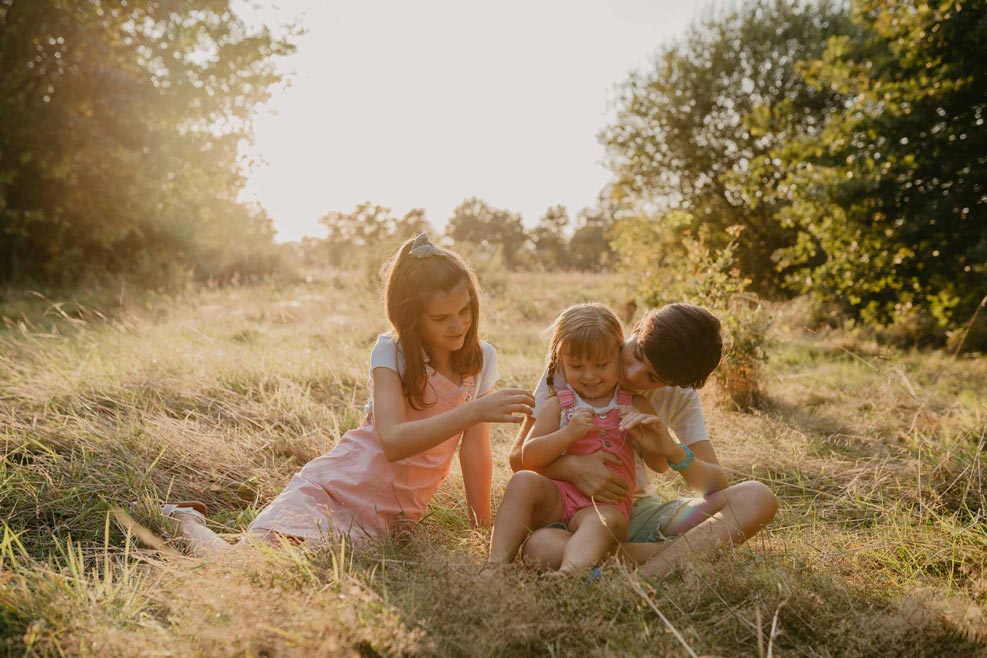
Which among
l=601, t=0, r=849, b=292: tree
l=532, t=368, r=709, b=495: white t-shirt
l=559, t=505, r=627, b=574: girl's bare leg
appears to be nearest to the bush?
l=532, t=368, r=709, b=495: white t-shirt

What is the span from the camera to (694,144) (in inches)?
589

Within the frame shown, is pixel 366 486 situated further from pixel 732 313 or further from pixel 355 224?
pixel 355 224

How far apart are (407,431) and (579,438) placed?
24.9 inches

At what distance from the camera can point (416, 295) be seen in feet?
8.47

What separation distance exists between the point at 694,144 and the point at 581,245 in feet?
86.1

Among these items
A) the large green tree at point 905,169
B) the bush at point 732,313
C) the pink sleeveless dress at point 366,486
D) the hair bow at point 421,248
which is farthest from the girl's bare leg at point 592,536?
the large green tree at point 905,169

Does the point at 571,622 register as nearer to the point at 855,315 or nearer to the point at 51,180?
the point at 855,315

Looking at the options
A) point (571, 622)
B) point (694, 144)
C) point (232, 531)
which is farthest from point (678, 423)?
point (694, 144)

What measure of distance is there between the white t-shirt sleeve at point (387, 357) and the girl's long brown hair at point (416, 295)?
0.09 ft

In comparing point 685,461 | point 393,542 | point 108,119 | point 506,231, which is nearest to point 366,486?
point 393,542

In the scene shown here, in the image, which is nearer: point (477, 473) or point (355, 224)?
point (477, 473)

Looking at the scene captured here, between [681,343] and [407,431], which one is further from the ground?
[681,343]

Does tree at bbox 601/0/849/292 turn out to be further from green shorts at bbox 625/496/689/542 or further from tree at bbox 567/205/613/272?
tree at bbox 567/205/613/272

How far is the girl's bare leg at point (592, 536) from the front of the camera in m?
2.10
